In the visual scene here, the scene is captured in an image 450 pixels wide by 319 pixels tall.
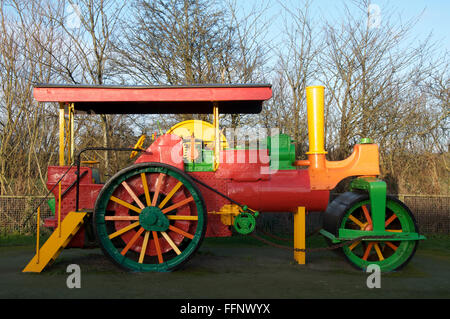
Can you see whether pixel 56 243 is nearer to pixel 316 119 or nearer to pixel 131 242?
pixel 131 242

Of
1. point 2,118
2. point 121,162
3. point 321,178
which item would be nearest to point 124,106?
point 321,178

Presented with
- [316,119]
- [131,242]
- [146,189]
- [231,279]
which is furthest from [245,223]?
[316,119]

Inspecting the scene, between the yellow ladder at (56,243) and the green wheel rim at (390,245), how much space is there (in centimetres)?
355

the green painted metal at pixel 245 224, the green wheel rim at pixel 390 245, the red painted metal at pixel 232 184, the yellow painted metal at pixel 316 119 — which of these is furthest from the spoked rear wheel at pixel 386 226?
the green painted metal at pixel 245 224

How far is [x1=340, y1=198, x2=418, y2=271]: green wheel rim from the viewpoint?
5074 mm

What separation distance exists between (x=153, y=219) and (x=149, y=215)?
7 centimetres

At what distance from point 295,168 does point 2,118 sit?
7.57 meters

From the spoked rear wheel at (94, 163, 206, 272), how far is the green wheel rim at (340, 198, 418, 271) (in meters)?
2.12

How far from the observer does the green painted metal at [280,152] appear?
5.30 meters

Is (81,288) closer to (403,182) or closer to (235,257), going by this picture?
(235,257)

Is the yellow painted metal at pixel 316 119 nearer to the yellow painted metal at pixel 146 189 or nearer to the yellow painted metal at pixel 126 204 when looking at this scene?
the yellow painted metal at pixel 146 189

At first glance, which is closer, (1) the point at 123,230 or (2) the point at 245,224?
(1) the point at 123,230

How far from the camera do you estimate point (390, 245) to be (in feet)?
17.2

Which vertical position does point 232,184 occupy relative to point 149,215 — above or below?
above
